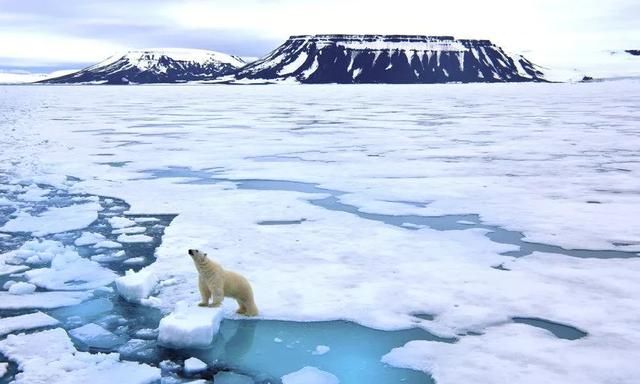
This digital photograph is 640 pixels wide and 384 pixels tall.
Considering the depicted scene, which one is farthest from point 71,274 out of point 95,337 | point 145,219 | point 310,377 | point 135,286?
point 310,377

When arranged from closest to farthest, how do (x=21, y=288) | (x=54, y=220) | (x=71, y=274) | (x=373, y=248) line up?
(x=21, y=288) → (x=71, y=274) → (x=373, y=248) → (x=54, y=220)

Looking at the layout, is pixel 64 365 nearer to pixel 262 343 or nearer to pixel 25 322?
pixel 25 322

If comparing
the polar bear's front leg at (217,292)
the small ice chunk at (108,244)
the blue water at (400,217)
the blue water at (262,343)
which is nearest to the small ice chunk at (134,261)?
the small ice chunk at (108,244)

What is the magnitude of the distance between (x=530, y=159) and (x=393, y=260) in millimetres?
9265

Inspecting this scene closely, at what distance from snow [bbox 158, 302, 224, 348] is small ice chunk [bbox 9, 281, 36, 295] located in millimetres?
1915

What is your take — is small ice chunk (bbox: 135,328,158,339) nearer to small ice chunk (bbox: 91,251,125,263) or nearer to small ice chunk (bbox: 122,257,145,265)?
small ice chunk (bbox: 122,257,145,265)

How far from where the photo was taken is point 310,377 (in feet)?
14.4

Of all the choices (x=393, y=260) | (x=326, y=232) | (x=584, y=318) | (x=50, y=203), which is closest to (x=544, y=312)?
(x=584, y=318)

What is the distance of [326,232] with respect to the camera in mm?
8250

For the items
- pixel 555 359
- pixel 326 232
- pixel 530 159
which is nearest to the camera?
pixel 555 359

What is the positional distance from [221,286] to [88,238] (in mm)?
3232

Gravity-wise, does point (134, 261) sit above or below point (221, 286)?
below

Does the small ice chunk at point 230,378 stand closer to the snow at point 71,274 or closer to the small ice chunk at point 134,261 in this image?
the snow at point 71,274

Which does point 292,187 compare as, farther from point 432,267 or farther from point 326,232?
point 432,267
